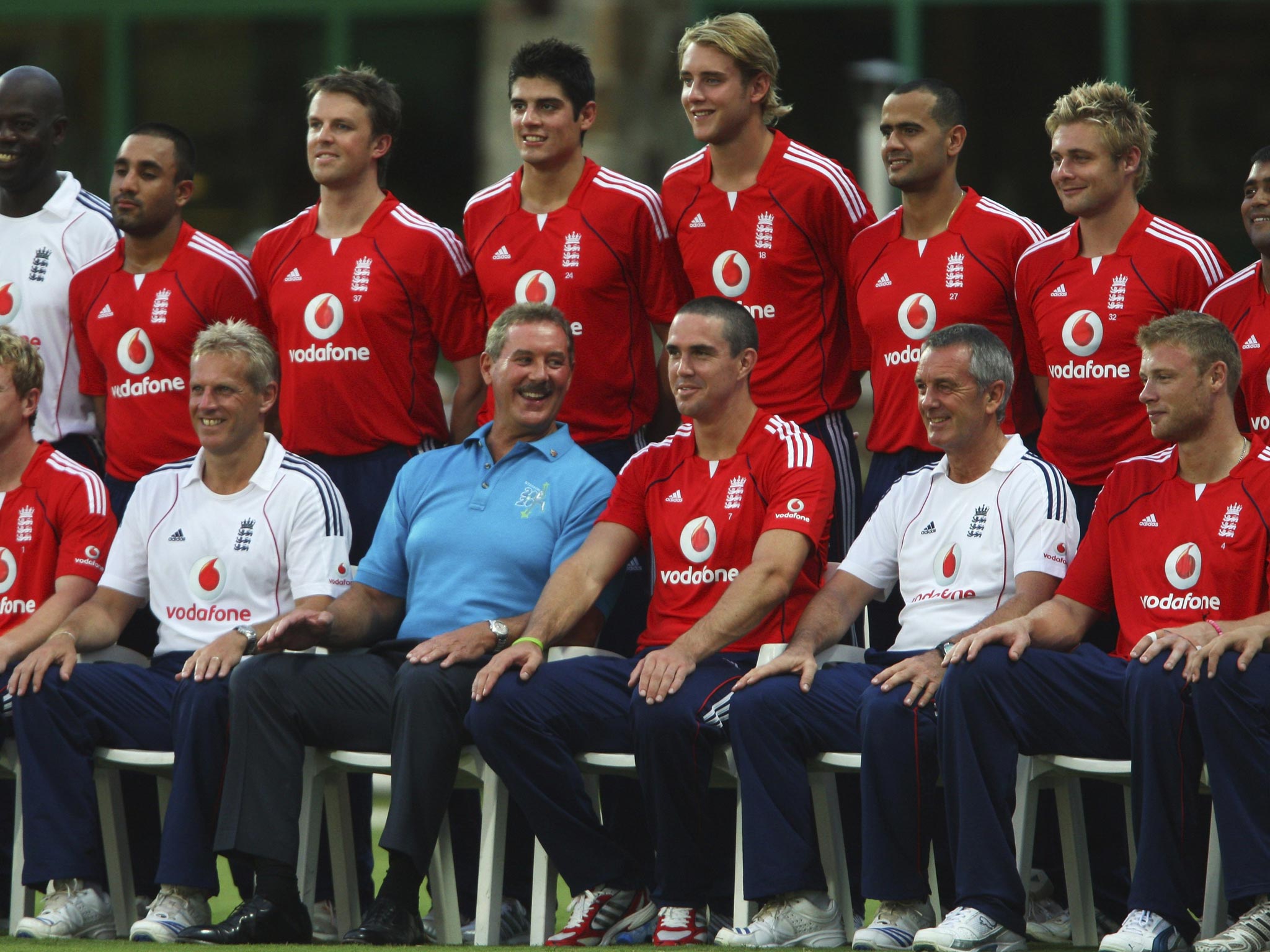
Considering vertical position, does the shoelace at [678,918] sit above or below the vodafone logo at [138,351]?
below

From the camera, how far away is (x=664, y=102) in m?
9.62

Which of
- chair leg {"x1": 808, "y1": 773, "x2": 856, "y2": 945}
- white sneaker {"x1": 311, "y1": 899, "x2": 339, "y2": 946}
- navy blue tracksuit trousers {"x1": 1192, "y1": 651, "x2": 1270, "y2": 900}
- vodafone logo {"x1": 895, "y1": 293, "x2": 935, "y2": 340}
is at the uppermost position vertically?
vodafone logo {"x1": 895, "y1": 293, "x2": 935, "y2": 340}

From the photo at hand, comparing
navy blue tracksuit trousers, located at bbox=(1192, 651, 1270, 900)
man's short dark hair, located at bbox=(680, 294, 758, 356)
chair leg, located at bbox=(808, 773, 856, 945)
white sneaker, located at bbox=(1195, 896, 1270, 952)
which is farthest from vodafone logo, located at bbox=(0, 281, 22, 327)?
white sneaker, located at bbox=(1195, 896, 1270, 952)

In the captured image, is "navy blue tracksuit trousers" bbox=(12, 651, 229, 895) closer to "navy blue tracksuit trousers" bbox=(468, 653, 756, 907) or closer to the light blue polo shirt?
the light blue polo shirt

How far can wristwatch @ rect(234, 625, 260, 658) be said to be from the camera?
6.12 meters

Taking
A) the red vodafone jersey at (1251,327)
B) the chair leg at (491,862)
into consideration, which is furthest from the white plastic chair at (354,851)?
the red vodafone jersey at (1251,327)

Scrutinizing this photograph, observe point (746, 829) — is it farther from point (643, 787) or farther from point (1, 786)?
point (1, 786)

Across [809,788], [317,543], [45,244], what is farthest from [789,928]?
[45,244]

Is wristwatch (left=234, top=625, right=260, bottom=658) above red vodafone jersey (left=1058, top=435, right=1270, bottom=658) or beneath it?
beneath

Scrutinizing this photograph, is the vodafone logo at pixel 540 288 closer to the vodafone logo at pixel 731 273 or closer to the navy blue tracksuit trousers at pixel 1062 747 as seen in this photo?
the vodafone logo at pixel 731 273

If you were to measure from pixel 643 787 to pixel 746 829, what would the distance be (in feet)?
1.04

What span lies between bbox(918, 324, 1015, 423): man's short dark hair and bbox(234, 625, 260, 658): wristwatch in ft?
7.08

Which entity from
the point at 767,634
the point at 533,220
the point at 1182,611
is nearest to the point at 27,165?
the point at 533,220

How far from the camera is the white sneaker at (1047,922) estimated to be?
5988 mm
